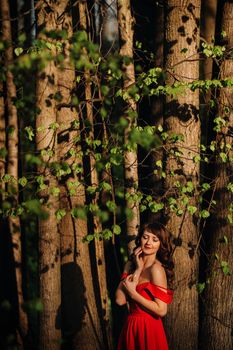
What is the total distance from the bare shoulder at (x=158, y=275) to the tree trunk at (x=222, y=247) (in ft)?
4.76

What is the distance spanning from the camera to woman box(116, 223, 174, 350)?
4.64 m

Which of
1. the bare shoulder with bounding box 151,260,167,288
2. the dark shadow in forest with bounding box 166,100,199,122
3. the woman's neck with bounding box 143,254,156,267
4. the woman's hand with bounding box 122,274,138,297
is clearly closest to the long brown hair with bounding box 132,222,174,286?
the woman's neck with bounding box 143,254,156,267

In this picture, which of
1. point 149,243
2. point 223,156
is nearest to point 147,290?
point 149,243

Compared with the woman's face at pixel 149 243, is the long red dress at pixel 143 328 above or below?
below

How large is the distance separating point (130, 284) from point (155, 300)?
0.27 m

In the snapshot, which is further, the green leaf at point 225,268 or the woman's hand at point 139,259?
the green leaf at point 225,268

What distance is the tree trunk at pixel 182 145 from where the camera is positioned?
5797mm

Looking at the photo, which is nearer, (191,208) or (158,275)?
(158,275)

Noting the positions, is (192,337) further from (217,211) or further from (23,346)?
(23,346)

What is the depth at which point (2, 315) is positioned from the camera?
5.25 metres

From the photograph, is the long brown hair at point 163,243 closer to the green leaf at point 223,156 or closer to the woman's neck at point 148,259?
the woman's neck at point 148,259

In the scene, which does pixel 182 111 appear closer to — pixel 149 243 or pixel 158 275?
pixel 149 243

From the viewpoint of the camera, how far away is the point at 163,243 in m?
4.88

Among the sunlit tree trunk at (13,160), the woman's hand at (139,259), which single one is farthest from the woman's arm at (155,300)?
the sunlit tree trunk at (13,160)
